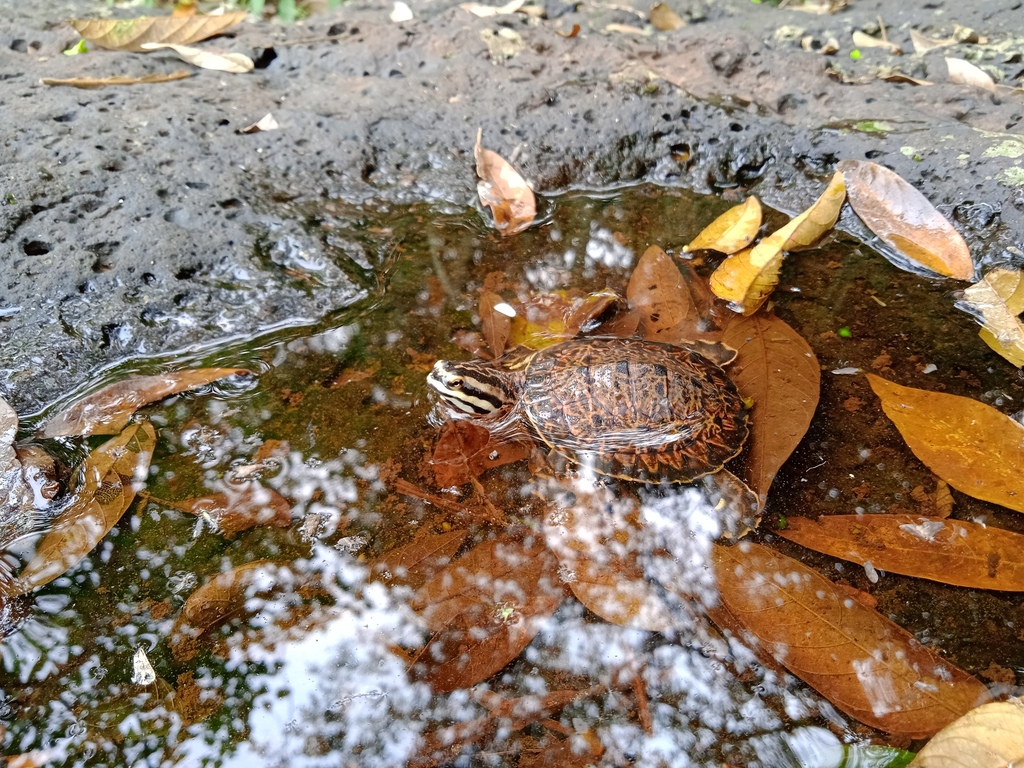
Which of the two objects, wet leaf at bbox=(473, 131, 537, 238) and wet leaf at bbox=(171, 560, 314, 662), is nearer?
wet leaf at bbox=(171, 560, 314, 662)

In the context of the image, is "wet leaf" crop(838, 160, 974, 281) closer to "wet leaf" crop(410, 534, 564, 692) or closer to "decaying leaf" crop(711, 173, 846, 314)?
"decaying leaf" crop(711, 173, 846, 314)

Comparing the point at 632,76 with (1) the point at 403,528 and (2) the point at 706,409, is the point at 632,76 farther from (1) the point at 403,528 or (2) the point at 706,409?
(1) the point at 403,528

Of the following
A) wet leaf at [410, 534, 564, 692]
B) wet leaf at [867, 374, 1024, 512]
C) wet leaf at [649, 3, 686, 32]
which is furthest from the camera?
wet leaf at [649, 3, 686, 32]

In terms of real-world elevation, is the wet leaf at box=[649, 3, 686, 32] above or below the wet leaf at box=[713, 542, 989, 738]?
above

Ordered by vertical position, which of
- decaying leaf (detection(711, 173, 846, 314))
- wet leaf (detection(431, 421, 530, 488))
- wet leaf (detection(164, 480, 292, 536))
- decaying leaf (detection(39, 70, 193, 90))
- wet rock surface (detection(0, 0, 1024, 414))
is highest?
decaying leaf (detection(39, 70, 193, 90))

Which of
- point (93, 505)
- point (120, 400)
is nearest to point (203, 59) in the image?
point (120, 400)

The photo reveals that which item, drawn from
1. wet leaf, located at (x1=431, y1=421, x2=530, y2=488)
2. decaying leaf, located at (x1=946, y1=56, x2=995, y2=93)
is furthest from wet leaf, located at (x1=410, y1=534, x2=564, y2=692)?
decaying leaf, located at (x1=946, y1=56, x2=995, y2=93)

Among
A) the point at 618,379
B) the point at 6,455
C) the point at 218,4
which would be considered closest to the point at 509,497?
the point at 618,379
